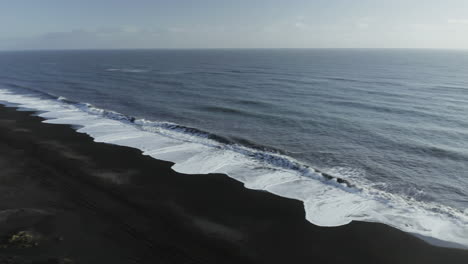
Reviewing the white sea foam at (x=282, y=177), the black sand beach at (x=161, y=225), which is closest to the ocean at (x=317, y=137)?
the white sea foam at (x=282, y=177)

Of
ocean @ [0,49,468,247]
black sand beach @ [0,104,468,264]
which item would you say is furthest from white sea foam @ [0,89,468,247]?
black sand beach @ [0,104,468,264]

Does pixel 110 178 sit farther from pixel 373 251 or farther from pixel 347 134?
pixel 347 134

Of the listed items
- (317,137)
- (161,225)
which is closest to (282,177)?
(161,225)

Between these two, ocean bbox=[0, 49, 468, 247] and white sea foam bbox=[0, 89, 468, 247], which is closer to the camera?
white sea foam bbox=[0, 89, 468, 247]

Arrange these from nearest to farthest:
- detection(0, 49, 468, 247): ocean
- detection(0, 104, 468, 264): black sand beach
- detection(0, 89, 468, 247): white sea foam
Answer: detection(0, 104, 468, 264): black sand beach
detection(0, 89, 468, 247): white sea foam
detection(0, 49, 468, 247): ocean

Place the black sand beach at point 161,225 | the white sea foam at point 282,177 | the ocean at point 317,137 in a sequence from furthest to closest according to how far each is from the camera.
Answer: the ocean at point 317,137 < the white sea foam at point 282,177 < the black sand beach at point 161,225

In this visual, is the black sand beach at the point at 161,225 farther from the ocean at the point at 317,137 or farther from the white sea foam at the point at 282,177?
the ocean at the point at 317,137

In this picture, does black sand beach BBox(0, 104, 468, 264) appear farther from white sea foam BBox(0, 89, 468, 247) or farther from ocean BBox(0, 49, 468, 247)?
ocean BBox(0, 49, 468, 247)

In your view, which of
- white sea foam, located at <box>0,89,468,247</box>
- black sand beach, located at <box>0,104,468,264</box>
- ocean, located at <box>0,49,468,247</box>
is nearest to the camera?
black sand beach, located at <box>0,104,468,264</box>
